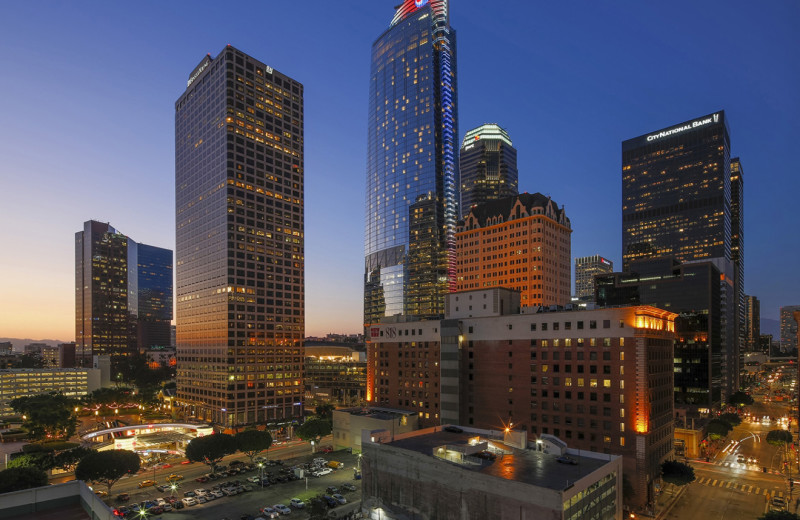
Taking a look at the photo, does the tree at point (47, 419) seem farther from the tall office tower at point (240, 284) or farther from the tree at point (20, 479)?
the tree at point (20, 479)

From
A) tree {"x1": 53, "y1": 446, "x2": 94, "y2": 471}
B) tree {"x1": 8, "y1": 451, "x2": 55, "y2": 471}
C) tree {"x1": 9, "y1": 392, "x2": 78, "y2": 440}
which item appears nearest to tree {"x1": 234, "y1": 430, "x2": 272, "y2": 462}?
tree {"x1": 53, "y1": 446, "x2": 94, "y2": 471}

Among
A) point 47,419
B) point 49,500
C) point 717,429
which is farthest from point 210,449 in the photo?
point 717,429

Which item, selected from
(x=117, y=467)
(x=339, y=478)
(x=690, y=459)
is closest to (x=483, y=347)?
(x=339, y=478)

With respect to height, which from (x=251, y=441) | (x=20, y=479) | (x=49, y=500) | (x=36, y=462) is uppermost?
(x=49, y=500)

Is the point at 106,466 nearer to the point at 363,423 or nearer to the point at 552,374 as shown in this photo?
the point at 363,423

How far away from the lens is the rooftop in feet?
213

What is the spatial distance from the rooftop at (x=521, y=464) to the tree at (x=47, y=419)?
385 feet

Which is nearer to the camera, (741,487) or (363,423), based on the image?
(741,487)

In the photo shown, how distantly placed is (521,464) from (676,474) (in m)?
45.0

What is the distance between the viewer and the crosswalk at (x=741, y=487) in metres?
96.9

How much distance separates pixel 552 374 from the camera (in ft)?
338

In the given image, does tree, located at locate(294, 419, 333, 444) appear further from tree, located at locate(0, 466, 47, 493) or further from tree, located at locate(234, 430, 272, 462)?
tree, located at locate(0, 466, 47, 493)

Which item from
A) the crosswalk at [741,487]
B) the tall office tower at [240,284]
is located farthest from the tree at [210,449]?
the crosswalk at [741,487]

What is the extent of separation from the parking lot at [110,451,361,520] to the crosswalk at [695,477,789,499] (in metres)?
79.0
